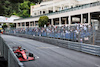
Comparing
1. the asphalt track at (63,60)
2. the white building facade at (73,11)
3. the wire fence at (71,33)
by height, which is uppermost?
the white building facade at (73,11)

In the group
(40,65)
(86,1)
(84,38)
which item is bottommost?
(40,65)

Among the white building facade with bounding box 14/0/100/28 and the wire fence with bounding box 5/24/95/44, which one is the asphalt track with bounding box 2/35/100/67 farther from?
the white building facade with bounding box 14/0/100/28

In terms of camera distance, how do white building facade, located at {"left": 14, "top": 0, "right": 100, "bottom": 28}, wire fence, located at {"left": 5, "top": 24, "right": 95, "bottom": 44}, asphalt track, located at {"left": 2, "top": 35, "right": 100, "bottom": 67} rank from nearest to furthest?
asphalt track, located at {"left": 2, "top": 35, "right": 100, "bottom": 67} → wire fence, located at {"left": 5, "top": 24, "right": 95, "bottom": 44} → white building facade, located at {"left": 14, "top": 0, "right": 100, "bottom": 28}

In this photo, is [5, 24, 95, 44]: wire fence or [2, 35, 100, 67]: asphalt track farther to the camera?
[5, 24, 95, 44]: wire fence

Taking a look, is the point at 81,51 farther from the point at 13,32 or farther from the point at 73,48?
the point at 13,32

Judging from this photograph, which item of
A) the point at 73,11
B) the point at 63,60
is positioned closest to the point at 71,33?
the point at 63,60

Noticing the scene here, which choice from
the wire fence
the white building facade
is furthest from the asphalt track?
the white building facade

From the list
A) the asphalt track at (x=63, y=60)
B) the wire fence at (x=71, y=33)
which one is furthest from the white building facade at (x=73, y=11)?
the asphalt track at (x=63, y=60)

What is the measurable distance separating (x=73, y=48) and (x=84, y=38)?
1.81m

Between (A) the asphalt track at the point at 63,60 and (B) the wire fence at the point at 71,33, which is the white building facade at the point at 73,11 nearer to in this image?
(B) the wire fence at the point at 71,33

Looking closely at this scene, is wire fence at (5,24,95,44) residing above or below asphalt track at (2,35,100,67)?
above

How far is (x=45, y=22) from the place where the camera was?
40250 millimetres

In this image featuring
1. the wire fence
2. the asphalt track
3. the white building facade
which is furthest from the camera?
the white building facade

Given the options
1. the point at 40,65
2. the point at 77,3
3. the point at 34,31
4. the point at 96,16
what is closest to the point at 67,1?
the point at 77,3
